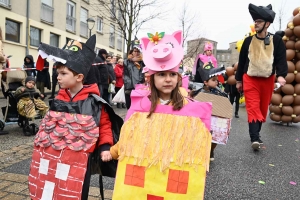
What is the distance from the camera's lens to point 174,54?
2127 mm

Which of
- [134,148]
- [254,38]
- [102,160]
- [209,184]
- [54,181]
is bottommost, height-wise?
[209,184]

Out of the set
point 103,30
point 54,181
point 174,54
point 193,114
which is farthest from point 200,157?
point 103,30

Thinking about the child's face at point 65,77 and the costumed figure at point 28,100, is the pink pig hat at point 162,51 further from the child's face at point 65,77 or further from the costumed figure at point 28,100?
the costumed figure at point 28,100

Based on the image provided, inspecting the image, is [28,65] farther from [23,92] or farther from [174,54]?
[174,54]

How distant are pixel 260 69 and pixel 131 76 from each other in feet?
7.50

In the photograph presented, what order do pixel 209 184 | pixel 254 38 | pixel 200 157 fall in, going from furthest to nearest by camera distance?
1. pixel 254 38
2. pixel 209 184
3. pixel 200 157

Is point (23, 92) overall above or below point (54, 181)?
above

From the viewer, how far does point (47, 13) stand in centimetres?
2119

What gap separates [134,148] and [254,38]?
Answer: 337 centimetres

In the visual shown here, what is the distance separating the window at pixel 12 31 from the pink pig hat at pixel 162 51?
685 inches

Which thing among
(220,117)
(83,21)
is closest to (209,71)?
(220,117)

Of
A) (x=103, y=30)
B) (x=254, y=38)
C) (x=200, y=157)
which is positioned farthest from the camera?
(x=103, y=30)

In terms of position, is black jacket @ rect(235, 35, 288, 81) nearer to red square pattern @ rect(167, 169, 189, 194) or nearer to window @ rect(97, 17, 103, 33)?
red square pattern @ rect(167, 169, 189, 194)

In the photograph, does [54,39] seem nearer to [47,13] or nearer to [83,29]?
[47,13]
